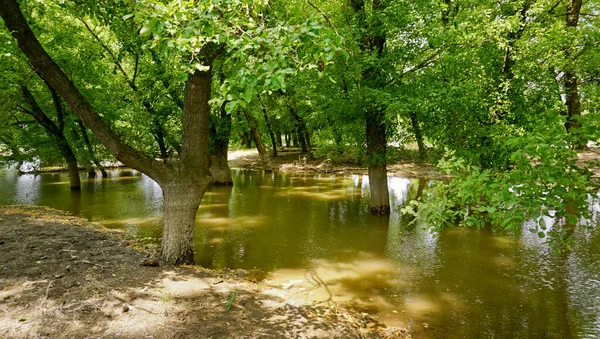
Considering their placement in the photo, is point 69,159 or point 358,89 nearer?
point 358,89

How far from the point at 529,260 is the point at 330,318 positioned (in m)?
6.08

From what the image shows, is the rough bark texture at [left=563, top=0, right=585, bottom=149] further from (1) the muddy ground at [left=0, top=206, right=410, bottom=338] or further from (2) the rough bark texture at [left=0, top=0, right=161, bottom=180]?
(2) the rough bark texture at [left=0, top=0, right=161, bottom=180]

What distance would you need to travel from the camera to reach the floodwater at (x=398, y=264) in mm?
5711

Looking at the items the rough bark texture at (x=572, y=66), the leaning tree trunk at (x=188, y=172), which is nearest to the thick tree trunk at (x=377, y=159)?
the rough bark texture at (x=572, y=66)

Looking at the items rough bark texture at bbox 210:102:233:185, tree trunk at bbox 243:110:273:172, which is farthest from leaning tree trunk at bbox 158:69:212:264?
tree trunk at bbox 243:110:273:172

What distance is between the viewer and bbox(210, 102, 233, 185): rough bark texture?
1938cm

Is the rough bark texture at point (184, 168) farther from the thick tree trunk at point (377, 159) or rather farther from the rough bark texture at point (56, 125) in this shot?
the rough bark texture at point (56, 125)

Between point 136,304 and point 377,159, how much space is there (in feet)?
30.1

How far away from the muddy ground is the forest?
1331 mm

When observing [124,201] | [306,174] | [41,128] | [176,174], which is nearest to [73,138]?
[41,128]

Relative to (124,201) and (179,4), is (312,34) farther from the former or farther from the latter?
(124,201)

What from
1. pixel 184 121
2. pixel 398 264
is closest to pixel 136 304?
pixel 184 121

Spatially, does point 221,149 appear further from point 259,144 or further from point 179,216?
point 179,216

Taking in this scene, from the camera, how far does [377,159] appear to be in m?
11.9
